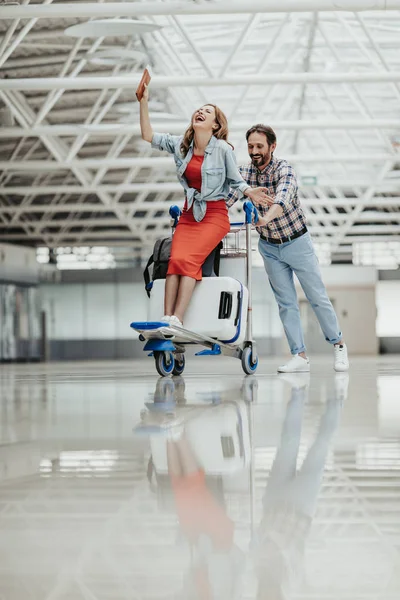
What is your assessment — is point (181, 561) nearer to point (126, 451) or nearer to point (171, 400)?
point (126, 451)

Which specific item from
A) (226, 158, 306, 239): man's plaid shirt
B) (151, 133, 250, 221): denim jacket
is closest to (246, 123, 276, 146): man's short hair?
(226, 158, 306, 239): man's plaid shirt

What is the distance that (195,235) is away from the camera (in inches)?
277

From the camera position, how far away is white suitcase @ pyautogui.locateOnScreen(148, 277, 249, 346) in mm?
7023

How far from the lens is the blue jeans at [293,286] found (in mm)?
7832

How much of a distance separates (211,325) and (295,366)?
117 centimetres

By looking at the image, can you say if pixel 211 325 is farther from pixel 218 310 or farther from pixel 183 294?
pixel 183 294

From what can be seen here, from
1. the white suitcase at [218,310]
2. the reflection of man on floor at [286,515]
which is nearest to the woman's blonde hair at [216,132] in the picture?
the white suitcase at [218,310]

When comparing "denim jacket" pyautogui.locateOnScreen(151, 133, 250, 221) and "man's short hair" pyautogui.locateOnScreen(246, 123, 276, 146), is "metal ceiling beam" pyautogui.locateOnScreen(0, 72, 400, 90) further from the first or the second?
"denim jacket" pyautogui.locateOnScreen(151, 133, 250, 221)

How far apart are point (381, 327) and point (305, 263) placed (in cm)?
3982

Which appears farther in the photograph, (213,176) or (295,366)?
(295,366)

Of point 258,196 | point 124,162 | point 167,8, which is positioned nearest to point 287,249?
point 258,196

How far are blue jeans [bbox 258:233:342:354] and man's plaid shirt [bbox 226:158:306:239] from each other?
13 centimetres

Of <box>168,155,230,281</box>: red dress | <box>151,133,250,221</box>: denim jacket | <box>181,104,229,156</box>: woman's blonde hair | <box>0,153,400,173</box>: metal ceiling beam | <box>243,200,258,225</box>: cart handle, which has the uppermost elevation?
<box>0,153,400,173</box>: metal ceiling beam

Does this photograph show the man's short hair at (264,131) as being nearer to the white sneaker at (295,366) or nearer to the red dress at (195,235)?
the red dress at (195,235)
